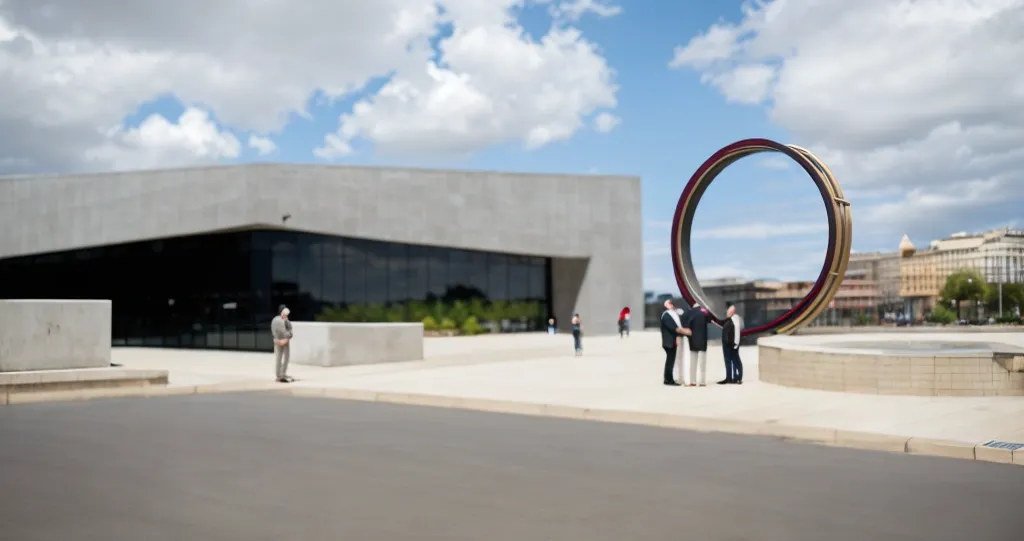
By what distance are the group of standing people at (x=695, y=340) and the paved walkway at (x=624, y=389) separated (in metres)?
0.44

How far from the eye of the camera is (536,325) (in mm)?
47750

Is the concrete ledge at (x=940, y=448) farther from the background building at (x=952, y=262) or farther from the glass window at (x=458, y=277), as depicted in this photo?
the background building at (x=952, y=262)

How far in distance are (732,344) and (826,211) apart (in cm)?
603

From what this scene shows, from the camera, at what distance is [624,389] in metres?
17.0

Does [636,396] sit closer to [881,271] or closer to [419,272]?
[419,272]

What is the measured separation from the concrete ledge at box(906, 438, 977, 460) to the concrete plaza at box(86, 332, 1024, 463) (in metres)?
0.01

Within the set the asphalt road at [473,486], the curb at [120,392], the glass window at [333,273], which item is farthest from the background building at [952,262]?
the asphalt road at [473,486]

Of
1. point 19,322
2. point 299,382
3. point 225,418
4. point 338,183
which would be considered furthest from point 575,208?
point 225,418

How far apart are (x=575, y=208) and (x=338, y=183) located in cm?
1332

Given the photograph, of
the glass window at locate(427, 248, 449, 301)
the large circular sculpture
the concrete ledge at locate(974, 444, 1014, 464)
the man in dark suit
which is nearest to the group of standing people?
the man in dark suit

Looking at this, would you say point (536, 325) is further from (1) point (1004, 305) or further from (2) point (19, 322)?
(1) point (1004, 305)

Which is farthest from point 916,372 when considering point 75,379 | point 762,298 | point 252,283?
point 762,298

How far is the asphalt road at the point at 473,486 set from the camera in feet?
21.5

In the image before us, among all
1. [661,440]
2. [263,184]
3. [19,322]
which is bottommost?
[661,440]
